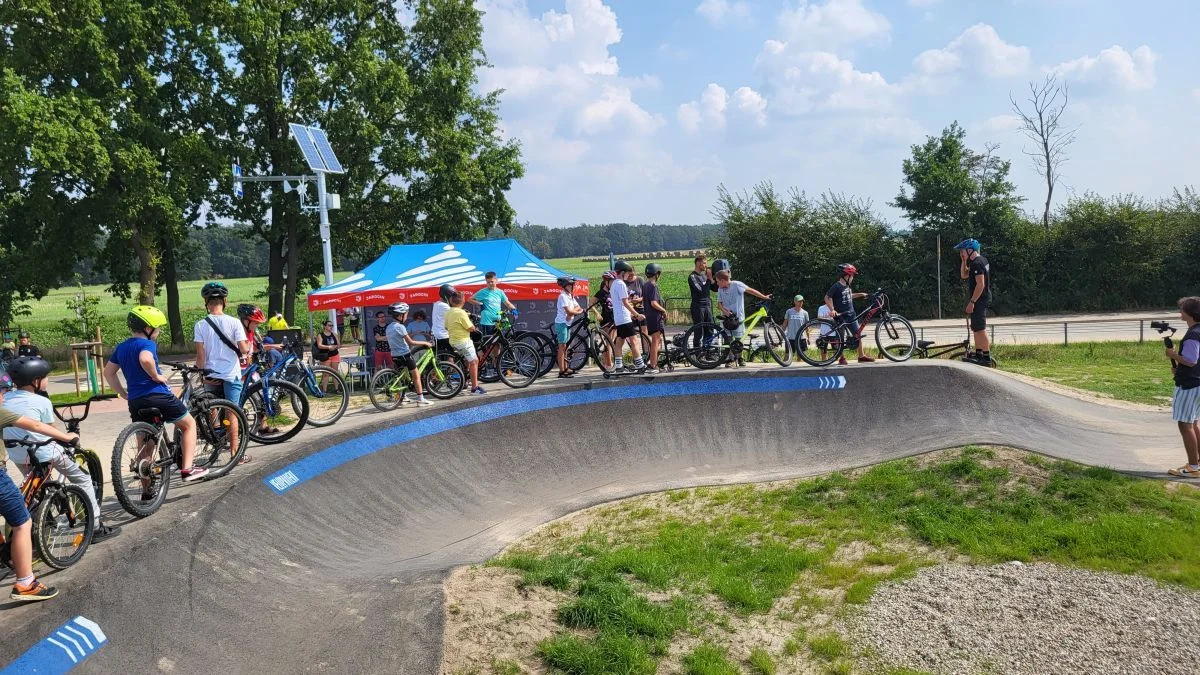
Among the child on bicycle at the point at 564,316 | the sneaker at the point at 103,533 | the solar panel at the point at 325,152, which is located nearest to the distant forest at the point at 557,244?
the solar panel at the point at 325,152

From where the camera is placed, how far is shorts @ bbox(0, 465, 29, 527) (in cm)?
422

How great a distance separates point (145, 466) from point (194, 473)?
64cm

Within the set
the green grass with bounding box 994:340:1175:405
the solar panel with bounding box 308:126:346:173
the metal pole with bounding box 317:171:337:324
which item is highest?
the solar panel with bounding box 308:126:346:173

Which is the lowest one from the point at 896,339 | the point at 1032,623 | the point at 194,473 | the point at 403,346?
Answer: the point at 1032,623

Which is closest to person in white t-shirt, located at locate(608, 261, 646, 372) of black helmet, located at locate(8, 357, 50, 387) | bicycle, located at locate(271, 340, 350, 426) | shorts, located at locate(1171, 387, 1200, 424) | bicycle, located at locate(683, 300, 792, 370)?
bicycle, located at locate(683, 300, 792, 370)

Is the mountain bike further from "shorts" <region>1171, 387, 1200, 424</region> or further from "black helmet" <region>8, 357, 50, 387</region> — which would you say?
"shorts" <region>1171, 387, 1200, 424</region>

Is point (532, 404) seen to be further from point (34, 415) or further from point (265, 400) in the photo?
point (34, 415)

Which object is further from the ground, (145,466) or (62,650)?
(145,466)

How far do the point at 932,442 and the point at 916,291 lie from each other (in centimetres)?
2619

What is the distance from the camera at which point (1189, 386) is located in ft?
23.2

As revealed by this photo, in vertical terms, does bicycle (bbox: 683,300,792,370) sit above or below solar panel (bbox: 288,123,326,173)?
below

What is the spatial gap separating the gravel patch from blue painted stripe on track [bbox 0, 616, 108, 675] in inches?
187

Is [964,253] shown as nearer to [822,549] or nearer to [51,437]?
[822,549]

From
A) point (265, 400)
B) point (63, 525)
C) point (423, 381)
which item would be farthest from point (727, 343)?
point (63, 525)
